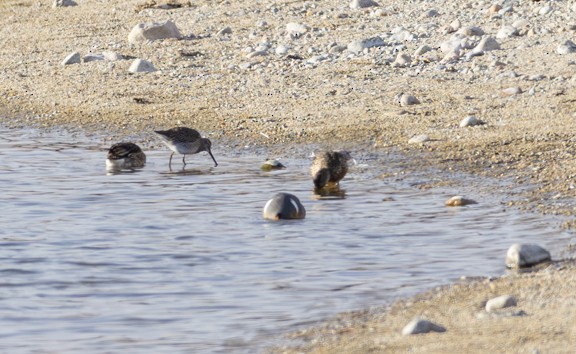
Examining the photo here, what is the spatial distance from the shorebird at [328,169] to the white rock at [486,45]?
4.20 m

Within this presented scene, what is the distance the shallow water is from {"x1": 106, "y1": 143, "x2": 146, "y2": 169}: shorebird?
0.17m

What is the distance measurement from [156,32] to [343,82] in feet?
13.7

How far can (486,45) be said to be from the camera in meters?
14.4

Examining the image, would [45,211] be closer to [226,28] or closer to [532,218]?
[532,218]

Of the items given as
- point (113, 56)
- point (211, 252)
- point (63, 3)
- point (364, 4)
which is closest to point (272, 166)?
point (211, 252)

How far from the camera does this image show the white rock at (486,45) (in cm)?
1441

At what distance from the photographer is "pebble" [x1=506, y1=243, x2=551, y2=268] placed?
24.3 ft

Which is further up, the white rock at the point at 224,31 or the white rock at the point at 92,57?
the white rock at the point at 224,31

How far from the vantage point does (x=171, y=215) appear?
9.55 meters

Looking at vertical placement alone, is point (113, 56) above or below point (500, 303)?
above

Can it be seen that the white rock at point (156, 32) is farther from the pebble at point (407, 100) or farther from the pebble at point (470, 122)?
the pebble at point (470, 122)

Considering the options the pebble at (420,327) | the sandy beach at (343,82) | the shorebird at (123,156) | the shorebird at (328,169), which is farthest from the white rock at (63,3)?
the pebble at (420,327)

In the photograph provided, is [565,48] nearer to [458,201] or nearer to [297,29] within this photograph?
[297,29]

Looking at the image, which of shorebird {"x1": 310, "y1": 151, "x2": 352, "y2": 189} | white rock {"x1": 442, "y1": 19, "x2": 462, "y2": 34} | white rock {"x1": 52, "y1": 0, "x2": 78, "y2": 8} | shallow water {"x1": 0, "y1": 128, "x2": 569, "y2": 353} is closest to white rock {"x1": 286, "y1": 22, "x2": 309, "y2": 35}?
white rock {"x1": 442, "y1": 19, "x2": 462, "y2": 34}
